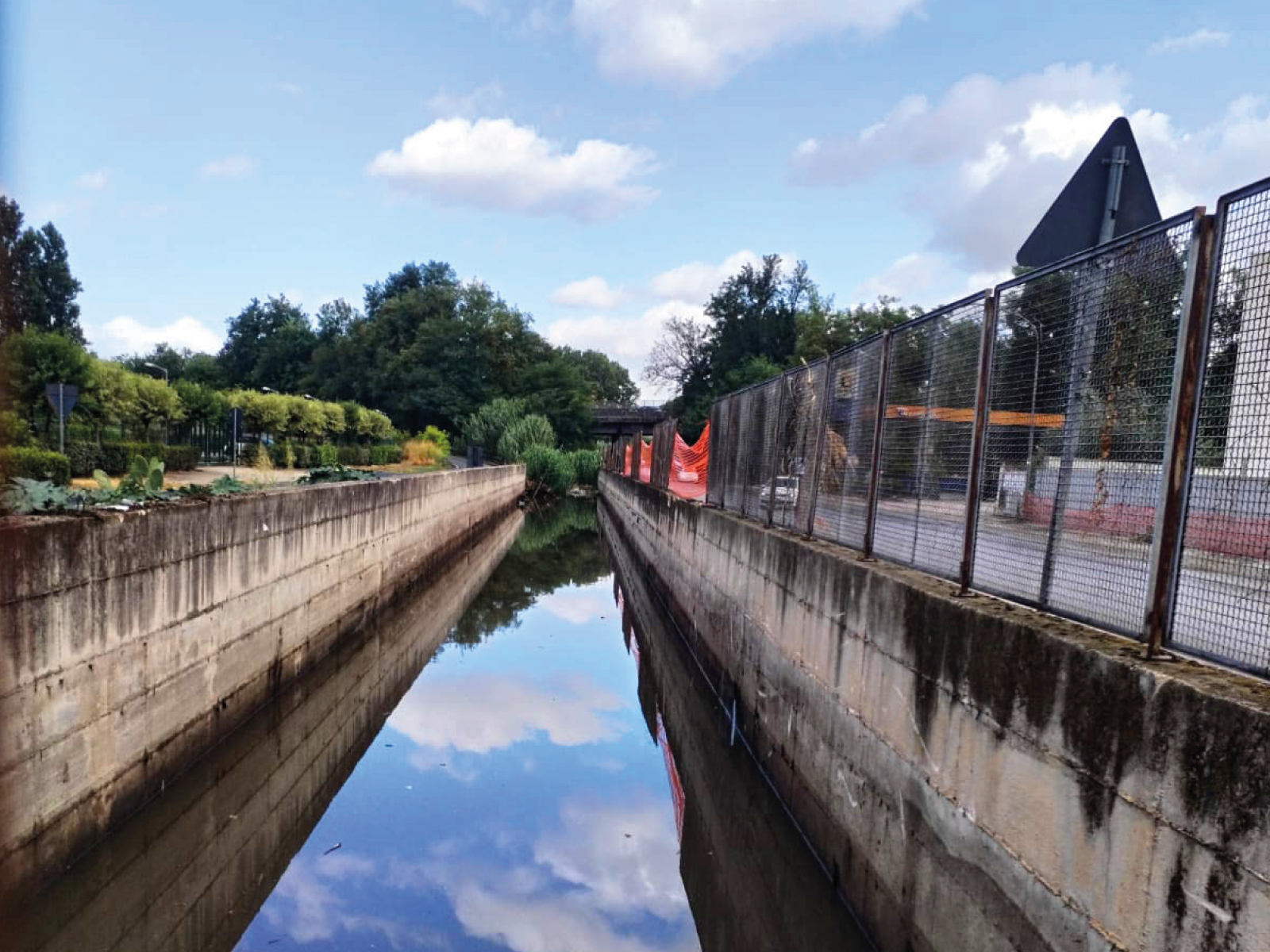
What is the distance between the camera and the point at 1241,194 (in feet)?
9.55

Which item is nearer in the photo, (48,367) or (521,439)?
(48,367)

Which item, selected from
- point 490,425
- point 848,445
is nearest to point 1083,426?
point 848,445

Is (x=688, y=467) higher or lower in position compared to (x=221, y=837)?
higher

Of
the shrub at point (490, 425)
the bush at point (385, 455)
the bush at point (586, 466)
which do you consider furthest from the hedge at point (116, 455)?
the bush at point (586, 466)

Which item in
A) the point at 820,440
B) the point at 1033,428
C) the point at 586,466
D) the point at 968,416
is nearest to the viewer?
the point at 1033,428

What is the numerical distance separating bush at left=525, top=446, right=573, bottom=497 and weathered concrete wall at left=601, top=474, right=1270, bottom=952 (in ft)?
135

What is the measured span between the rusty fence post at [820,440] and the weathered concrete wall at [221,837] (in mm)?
4420

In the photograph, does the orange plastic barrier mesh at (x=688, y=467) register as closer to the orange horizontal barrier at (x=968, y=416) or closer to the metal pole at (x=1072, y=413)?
the orange horizontal barrier at (x=968, y=416)

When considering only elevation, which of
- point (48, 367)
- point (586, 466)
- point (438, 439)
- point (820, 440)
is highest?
point (48, 367)

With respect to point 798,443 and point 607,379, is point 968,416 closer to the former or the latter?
point 798,443

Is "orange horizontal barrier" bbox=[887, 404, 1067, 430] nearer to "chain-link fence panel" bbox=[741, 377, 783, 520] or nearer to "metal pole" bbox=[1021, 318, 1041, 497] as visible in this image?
"metal pole" bbox=[1021, 318, 1041, 497]

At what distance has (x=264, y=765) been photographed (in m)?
6.94

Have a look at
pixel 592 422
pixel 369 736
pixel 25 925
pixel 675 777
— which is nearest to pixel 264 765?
pixel 369 736

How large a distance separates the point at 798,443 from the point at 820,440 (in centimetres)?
84
